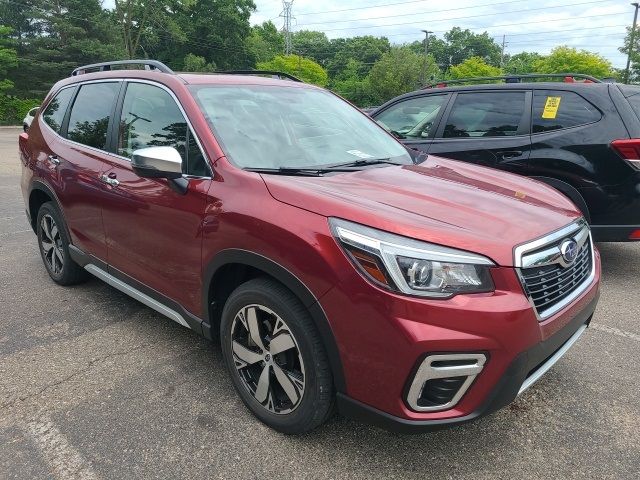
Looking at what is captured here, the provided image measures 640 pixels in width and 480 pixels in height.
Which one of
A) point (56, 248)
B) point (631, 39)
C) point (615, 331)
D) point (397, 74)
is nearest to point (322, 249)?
point (615, 331)

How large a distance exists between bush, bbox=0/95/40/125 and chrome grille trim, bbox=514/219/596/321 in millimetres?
37526

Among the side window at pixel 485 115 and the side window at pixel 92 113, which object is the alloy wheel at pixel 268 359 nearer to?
the side window at pixel 92 113

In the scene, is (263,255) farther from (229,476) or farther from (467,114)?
(467,114)

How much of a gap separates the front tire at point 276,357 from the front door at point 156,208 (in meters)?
0.36

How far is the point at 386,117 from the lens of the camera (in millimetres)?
6066

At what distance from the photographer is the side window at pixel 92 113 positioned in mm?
3461

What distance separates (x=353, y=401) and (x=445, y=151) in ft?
12.5

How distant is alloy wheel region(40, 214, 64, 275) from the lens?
4.15 metres

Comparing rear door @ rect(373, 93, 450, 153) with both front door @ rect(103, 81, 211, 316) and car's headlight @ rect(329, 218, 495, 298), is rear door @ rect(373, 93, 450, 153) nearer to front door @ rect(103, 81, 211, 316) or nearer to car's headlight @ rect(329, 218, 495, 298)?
front door @ rect(103, 81, 211, 316)

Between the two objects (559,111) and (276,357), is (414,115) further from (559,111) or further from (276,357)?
(276,357)

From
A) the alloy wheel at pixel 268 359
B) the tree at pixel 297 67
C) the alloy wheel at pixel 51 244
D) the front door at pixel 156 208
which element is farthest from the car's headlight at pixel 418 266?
the tree at pixel 297 67

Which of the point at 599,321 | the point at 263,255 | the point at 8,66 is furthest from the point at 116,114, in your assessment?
the point at 8,66

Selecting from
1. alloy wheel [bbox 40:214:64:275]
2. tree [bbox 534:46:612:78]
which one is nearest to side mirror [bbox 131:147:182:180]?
alloy wheel [bbox 40:214:64:275]

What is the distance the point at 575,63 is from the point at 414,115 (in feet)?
224
